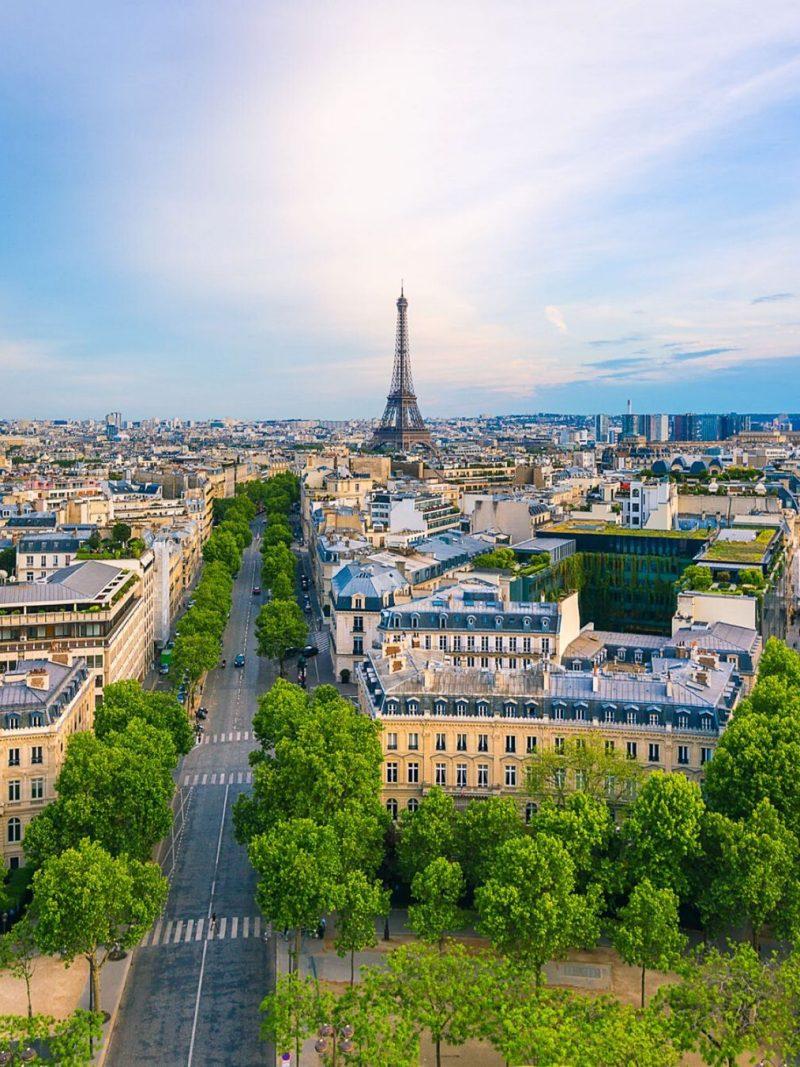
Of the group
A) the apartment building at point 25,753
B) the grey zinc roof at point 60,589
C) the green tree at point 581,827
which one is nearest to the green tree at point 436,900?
the green tree at point 581,827

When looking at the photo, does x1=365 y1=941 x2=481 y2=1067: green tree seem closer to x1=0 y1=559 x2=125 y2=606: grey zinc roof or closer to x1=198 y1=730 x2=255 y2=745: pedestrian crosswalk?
x1=198 y1=730 x2=255 y2=745: pedestrian crosswalk

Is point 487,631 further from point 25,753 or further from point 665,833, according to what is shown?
point 25,753

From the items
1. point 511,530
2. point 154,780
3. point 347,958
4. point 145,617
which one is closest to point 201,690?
point 145,617

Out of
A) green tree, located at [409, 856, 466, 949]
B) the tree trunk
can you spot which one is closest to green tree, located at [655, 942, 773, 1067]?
green tree, located at [409, 856, 466, 949]

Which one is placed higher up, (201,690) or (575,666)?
(575,666)

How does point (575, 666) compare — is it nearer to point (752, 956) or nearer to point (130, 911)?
point (752, 956)

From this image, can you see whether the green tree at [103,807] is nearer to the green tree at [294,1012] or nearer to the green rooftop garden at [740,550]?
the green tree at [294,1012]
